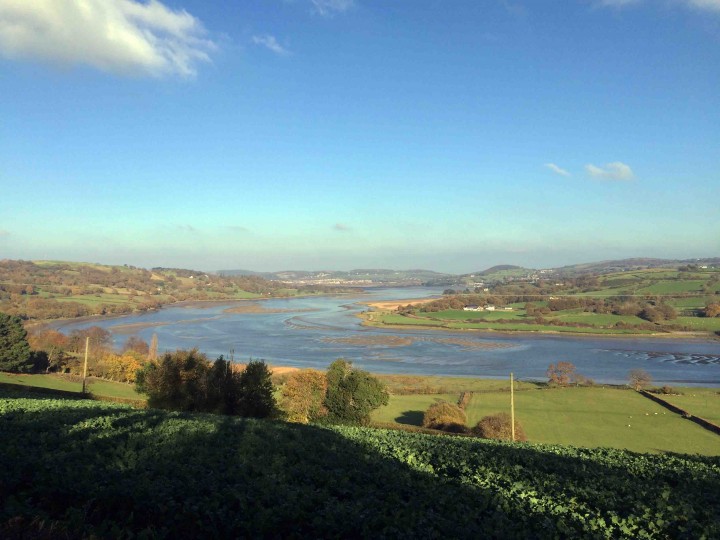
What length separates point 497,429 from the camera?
72.2 ft

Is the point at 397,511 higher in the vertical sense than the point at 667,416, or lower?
higher

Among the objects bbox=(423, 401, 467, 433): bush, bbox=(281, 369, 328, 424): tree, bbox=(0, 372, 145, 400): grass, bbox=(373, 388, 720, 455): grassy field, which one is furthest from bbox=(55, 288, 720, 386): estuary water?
bbox=(423, 401, 467, 433): bush

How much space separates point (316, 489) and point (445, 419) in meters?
20.0

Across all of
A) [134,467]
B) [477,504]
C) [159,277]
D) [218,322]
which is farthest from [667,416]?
[159,277]

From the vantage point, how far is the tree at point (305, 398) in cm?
2345

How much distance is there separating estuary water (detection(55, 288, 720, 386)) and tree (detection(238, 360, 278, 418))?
16537 millimetres

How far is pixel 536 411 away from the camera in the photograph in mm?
28094

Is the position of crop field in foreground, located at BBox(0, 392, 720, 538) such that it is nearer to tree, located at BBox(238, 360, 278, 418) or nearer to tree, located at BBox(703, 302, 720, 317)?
tree, located at BBox(238, 360, 278, 418)

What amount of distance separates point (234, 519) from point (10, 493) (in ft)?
8.10

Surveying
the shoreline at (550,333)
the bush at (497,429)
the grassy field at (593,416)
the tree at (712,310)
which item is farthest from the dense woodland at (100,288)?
the tree at (712,310)

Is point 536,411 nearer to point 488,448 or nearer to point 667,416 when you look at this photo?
point 667,416

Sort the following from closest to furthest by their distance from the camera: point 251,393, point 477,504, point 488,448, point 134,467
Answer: point 477,504, point 134,467, point 488,448, point 251,393

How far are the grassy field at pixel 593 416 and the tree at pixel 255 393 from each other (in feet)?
26.6

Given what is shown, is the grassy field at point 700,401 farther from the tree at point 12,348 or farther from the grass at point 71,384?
the tree at point 12,348
